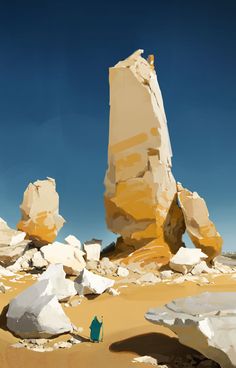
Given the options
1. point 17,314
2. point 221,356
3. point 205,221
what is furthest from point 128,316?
point 205,221

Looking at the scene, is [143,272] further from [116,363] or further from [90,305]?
[116,363]

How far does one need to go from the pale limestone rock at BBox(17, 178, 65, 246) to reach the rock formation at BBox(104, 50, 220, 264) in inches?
93.5

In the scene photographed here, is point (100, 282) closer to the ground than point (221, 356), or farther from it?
farther from it

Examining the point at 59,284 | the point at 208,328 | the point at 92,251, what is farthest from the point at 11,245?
the point at 208,328

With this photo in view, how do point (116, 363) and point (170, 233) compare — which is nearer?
point (116, 363)

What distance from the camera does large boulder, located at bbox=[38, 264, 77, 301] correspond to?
33.4 ft

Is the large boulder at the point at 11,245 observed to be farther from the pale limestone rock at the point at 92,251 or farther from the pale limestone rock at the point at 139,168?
the pale limestone rock at the point at 139,168

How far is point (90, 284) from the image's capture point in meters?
10.9

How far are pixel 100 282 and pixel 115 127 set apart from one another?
8060 mm

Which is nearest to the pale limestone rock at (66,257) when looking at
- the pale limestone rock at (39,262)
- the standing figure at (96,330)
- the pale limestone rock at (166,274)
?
the pale limestone rock at (39,262)

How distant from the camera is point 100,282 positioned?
11.1 metres

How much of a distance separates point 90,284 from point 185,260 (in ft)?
13.9

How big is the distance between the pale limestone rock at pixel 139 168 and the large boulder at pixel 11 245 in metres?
3.86

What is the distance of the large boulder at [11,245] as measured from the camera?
14742 millimetres
